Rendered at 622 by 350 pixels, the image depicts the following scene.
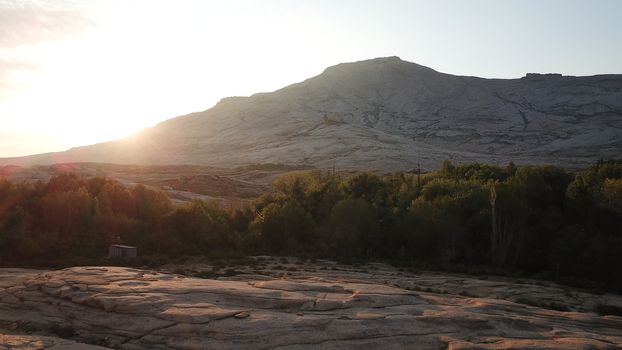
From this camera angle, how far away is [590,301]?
1208 inches

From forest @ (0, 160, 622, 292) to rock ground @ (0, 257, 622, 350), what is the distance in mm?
14713

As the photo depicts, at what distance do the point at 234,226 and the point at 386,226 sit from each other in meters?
15.2

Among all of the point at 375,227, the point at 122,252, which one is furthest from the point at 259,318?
the point at 375,227

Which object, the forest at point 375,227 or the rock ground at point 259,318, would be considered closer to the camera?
the rock ground at point 259,318

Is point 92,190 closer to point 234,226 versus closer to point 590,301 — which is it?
point 234,226

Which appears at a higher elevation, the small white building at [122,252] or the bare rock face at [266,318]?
the bare rock face at [266,318]

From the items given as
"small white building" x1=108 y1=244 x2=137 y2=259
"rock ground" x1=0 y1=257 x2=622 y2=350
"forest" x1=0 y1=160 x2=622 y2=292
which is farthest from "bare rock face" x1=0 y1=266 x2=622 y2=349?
"forest" x1=0 y1=160 x2=622 y2=292

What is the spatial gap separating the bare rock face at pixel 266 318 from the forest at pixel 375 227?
15.8 m

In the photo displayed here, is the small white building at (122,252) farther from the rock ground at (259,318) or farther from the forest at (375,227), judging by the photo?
the rock ground at (259,318)

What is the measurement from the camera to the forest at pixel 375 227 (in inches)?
1576

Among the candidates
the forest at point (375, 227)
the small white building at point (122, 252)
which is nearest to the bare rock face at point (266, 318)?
the small white building at point (122, 252)

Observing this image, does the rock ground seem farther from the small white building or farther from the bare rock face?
the small white building

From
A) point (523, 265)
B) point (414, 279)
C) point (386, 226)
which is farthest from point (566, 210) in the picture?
point (414, 279)

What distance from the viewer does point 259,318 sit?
18.5m
